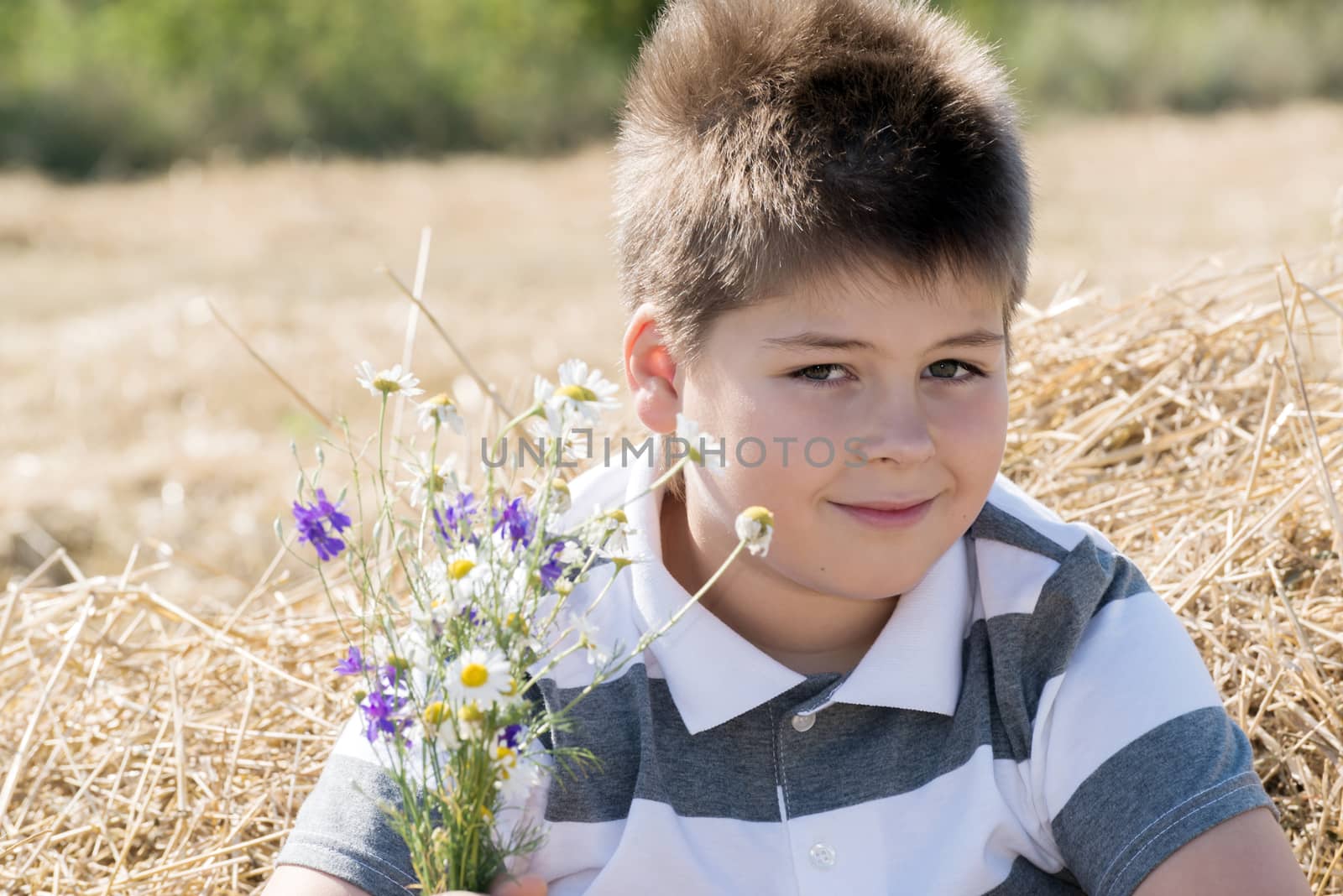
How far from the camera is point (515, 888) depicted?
1312 mm

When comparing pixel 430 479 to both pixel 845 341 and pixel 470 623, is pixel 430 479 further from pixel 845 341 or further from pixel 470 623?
pixel 845 341

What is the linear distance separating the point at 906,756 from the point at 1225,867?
37cm

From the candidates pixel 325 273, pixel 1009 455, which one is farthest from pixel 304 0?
pixel 1009 455

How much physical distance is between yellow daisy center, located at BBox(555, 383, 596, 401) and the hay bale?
1052 mm

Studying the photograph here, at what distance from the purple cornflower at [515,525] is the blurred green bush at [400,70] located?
11443 millimetres

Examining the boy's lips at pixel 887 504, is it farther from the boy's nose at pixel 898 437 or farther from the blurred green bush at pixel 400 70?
the blurred green bush at pixel 400 70

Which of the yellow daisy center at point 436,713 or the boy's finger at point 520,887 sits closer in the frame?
the yellow daisy center at point 436,713

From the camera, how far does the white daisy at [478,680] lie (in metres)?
1.15

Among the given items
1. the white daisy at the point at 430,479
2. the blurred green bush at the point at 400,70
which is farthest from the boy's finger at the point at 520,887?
the blurred green bush at the point at 400,70

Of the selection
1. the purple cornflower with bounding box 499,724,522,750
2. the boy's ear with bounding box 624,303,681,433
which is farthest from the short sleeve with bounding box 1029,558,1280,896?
the purple cornflower with bounding box 499,724,522,750

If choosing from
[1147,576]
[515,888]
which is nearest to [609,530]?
[515,888]

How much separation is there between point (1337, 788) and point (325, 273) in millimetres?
7361

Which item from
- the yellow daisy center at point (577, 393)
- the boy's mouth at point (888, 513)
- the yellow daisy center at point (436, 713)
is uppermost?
the yellow daisy center at point (577, 393)

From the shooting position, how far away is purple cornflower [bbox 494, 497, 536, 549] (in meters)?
1.27
